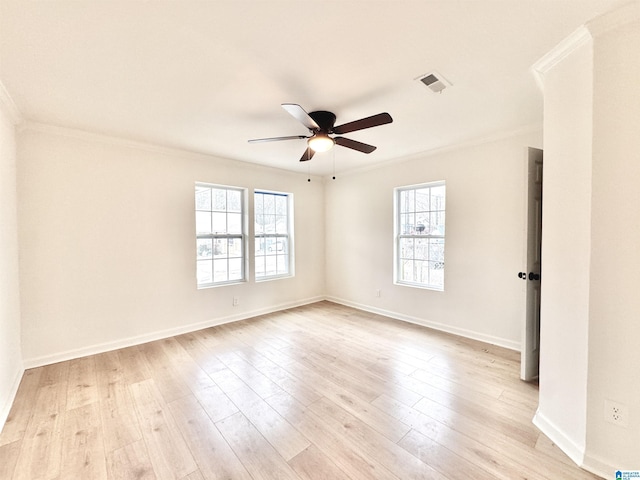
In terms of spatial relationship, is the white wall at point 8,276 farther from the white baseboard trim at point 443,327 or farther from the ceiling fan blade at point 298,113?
the white baseboard trim at point 443,327

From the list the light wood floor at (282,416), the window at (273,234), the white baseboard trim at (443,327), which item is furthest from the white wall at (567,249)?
the window at (273,234)

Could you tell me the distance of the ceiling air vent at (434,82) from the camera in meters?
2.00

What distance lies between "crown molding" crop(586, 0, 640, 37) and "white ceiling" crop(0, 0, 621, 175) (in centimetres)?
6

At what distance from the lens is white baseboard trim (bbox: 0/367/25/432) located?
1.96 metres

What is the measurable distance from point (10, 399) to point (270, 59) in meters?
3.27

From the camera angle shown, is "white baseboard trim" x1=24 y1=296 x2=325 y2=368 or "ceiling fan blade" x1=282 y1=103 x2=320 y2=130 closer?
"ceiling fan blade" x1=282 y1=103 x2=320 y2=130

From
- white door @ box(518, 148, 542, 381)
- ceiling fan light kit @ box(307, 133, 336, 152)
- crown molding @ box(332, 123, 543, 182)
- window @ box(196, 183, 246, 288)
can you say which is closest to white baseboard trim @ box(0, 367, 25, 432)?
window @ box(196, 183, 246, 288)

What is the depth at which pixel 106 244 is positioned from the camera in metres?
3.20

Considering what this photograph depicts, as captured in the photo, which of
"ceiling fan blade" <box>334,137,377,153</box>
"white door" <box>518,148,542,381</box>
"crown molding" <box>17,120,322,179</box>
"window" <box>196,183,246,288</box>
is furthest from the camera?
"window" <box>196,183,246,288</box>

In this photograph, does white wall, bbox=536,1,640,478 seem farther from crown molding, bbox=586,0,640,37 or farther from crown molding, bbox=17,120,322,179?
crown molding, bbox=17,120,322,179

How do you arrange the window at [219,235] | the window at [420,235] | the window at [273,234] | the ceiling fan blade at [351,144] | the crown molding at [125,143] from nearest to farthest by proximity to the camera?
the ceiling fan blade at [351,144] < the crown molding at [125,143] < the window at [420,235] < the window at [219,235] < the window at [273,234]

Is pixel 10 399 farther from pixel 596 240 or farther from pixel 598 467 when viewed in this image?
pixel 596 240

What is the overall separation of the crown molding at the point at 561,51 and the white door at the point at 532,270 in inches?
28.5

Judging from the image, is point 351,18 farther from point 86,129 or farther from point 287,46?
point 86,129
